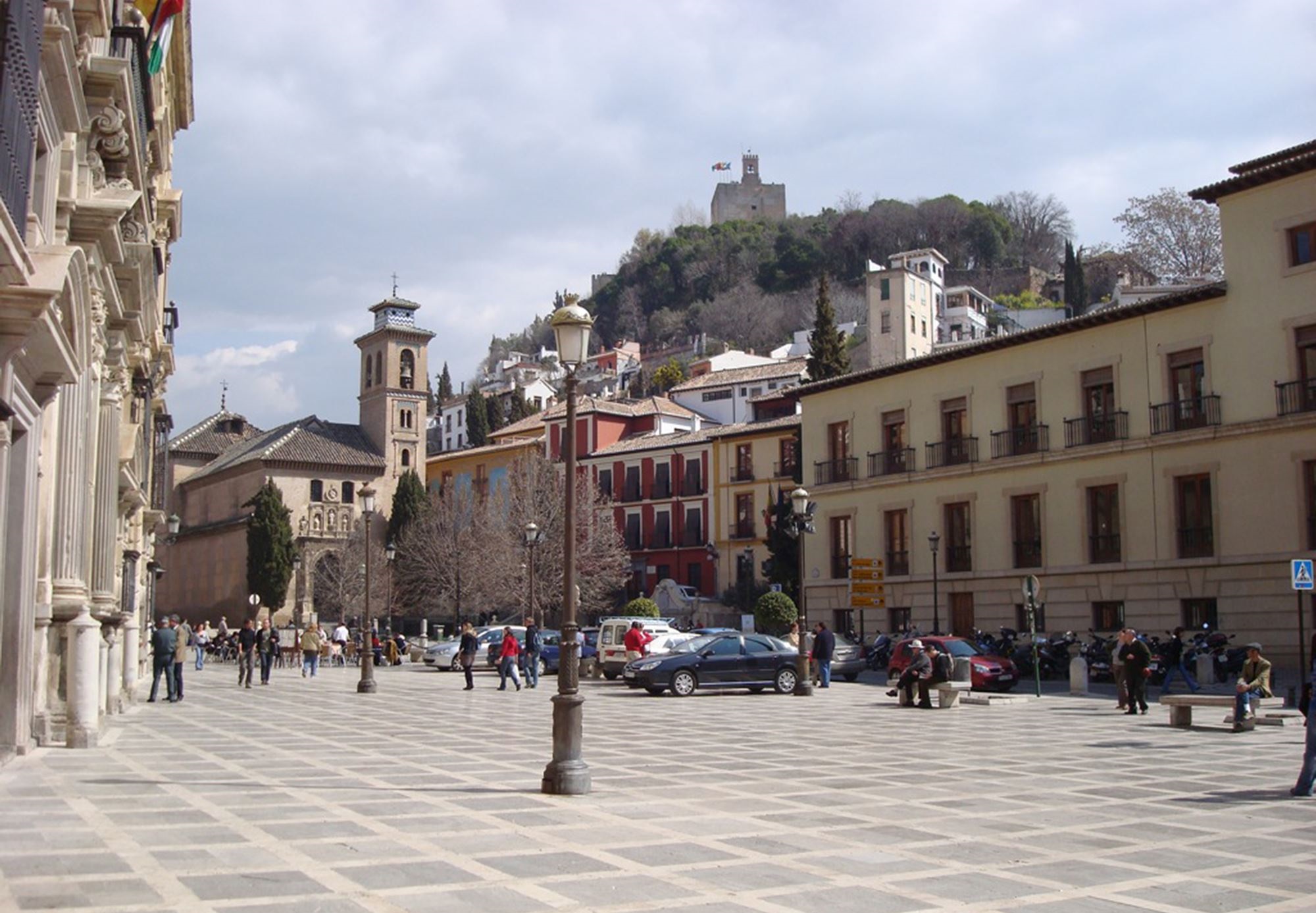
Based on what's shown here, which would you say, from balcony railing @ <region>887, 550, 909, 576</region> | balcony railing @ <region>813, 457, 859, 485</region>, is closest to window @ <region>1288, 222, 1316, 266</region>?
balcony railing @ <region>887, 550, 909, 576</region>

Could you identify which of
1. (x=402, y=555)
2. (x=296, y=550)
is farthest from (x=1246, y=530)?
(x=296, y=550)

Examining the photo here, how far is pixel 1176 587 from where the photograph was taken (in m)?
34.9

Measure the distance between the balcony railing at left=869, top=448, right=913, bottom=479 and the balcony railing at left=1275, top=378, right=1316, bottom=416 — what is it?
1373cm

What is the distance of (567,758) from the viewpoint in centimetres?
1210

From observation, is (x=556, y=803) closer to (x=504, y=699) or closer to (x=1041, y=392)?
(x=504, y=699)

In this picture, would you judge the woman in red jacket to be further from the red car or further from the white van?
the red car

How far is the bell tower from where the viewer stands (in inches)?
3448

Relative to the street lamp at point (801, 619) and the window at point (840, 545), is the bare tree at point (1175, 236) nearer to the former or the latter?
the window at point (840, 545)

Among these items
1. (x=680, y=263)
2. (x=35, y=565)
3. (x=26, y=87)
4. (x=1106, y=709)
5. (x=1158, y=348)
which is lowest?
(x=1106, y=709)

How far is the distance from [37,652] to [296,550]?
67.0 metres

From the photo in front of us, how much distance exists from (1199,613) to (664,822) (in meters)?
28.1

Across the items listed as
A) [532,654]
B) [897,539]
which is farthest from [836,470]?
[532,654]

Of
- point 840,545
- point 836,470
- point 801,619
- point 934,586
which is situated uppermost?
point 836,470

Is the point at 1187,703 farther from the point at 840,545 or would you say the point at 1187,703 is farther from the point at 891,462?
the point at 840,545
